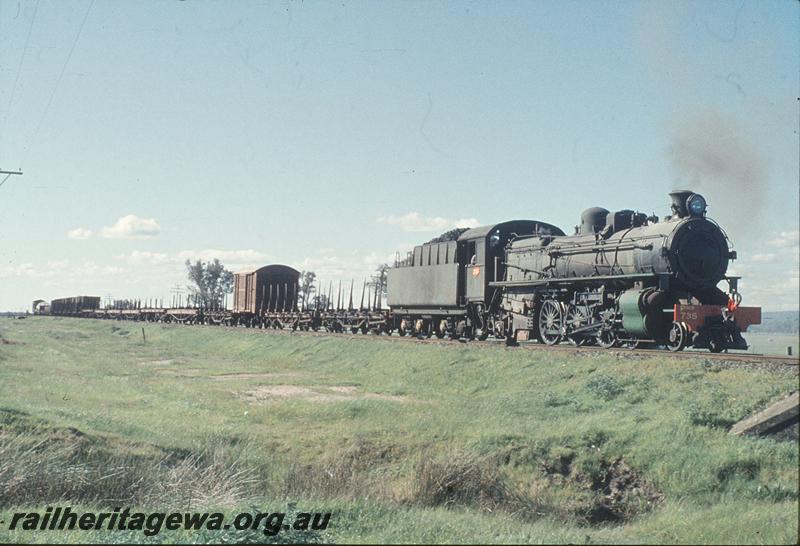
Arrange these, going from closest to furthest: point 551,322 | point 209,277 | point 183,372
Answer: point 551,322 < point 183,372 < point 209,277

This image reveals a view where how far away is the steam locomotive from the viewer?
17188 millimetres

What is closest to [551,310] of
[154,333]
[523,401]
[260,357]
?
[523,401]

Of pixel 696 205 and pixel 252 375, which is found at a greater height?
pixel 696 205

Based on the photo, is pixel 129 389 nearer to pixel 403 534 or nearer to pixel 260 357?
pixel 260 357

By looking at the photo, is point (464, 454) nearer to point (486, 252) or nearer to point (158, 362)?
point (486, 252)

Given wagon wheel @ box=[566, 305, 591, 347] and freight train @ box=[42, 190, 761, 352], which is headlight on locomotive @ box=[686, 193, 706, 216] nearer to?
freight train @ box=[42, 190, 761, 352]

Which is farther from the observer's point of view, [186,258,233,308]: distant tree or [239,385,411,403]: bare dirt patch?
[186,258,233,308]: distant tree

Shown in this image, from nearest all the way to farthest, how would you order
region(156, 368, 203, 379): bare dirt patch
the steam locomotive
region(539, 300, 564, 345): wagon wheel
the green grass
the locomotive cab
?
1. the green grass
2. the steam locomotive
3. region(539, 300, 564, 345): wagon wheel
4. the locomotive cab
5. region(156, 368, 203, 379): bare dirt patch

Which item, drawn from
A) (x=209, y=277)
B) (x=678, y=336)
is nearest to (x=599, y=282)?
(x=678, y=336)

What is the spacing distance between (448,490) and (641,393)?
16.1ft

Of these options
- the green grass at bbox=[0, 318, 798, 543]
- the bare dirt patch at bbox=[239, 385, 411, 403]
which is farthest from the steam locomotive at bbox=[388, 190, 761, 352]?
the bare dirt patch at bbox=[239, 385, 411, 403]

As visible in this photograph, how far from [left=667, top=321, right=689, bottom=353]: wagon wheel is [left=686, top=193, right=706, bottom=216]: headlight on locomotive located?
9.89ft

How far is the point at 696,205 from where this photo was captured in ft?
59.4

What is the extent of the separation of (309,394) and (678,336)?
10.3 m
